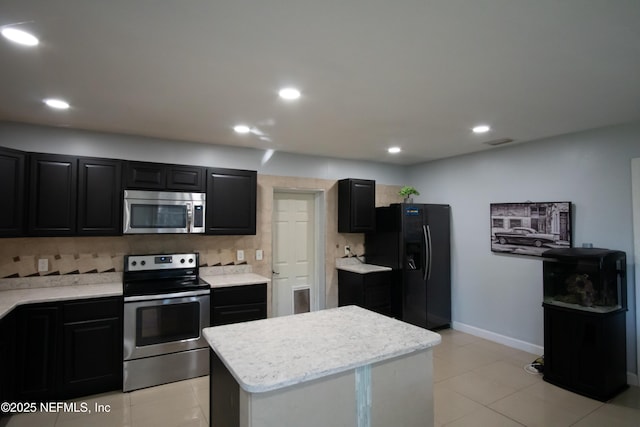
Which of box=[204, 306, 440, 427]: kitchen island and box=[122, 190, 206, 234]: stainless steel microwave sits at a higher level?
box=[122, 190, 206, 234]: stainless steel microwave

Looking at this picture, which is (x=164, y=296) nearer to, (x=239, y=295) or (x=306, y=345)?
(x=239, y=295)

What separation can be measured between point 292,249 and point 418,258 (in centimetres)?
175

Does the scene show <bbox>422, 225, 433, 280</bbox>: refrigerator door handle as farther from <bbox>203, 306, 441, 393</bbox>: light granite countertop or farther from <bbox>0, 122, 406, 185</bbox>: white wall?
<bbox>203, 306, 441, 393</bbox>: light granite countertop

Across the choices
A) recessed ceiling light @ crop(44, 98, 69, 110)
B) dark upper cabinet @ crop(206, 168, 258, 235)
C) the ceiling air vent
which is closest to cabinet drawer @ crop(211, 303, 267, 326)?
dark upper cabinet @ crop(206, 168, 258, 235)

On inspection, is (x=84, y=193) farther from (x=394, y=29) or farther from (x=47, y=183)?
(x=394, y=29)

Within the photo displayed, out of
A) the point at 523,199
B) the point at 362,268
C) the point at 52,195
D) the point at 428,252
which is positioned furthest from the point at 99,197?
the point at 523,199

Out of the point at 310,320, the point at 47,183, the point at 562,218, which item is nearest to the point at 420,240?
the point at 562,218

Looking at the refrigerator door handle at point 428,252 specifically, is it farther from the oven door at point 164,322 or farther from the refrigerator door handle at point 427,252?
the oven door at point 164,322

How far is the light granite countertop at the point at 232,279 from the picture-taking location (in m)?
3.57

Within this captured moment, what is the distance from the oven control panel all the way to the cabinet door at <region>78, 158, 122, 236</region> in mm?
388

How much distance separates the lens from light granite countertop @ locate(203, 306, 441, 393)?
1475 mm

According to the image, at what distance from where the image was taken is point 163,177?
139 inches

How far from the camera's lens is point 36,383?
279 cm

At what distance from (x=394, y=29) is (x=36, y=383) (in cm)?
373
